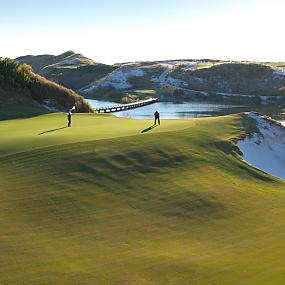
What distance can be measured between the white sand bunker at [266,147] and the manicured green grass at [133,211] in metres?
2.37

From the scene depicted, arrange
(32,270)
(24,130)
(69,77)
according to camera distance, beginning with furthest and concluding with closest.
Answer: (69,77), (24,130), (32,270)

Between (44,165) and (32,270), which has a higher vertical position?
(44,165)

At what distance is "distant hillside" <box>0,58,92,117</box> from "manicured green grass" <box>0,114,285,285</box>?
1659 cm

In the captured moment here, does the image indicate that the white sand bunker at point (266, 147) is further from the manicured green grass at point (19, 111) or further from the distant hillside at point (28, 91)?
the distant hillside at point (28, 91)

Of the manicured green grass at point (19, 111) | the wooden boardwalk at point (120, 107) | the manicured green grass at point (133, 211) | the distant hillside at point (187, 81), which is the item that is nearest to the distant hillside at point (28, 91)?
the manicured green grass at point (19, 111)

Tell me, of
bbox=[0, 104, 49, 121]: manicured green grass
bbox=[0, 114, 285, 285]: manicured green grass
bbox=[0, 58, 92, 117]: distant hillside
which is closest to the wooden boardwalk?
bbox=[0, 58, 92, 117]: distant hillside

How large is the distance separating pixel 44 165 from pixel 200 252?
928 cm

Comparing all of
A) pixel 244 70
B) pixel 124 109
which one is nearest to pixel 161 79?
pixel 244 70

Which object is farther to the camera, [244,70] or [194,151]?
[244,70]

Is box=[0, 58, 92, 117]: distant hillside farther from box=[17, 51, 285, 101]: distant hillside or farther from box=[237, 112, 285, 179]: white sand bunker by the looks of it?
box=[17, 51, 285, 101]: distant hillside

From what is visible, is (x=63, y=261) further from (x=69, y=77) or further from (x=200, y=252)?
(x=69, y=77)

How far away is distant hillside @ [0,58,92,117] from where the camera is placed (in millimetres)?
46844

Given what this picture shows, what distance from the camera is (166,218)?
1928 centimetres

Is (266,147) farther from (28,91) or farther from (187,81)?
(187,81)
